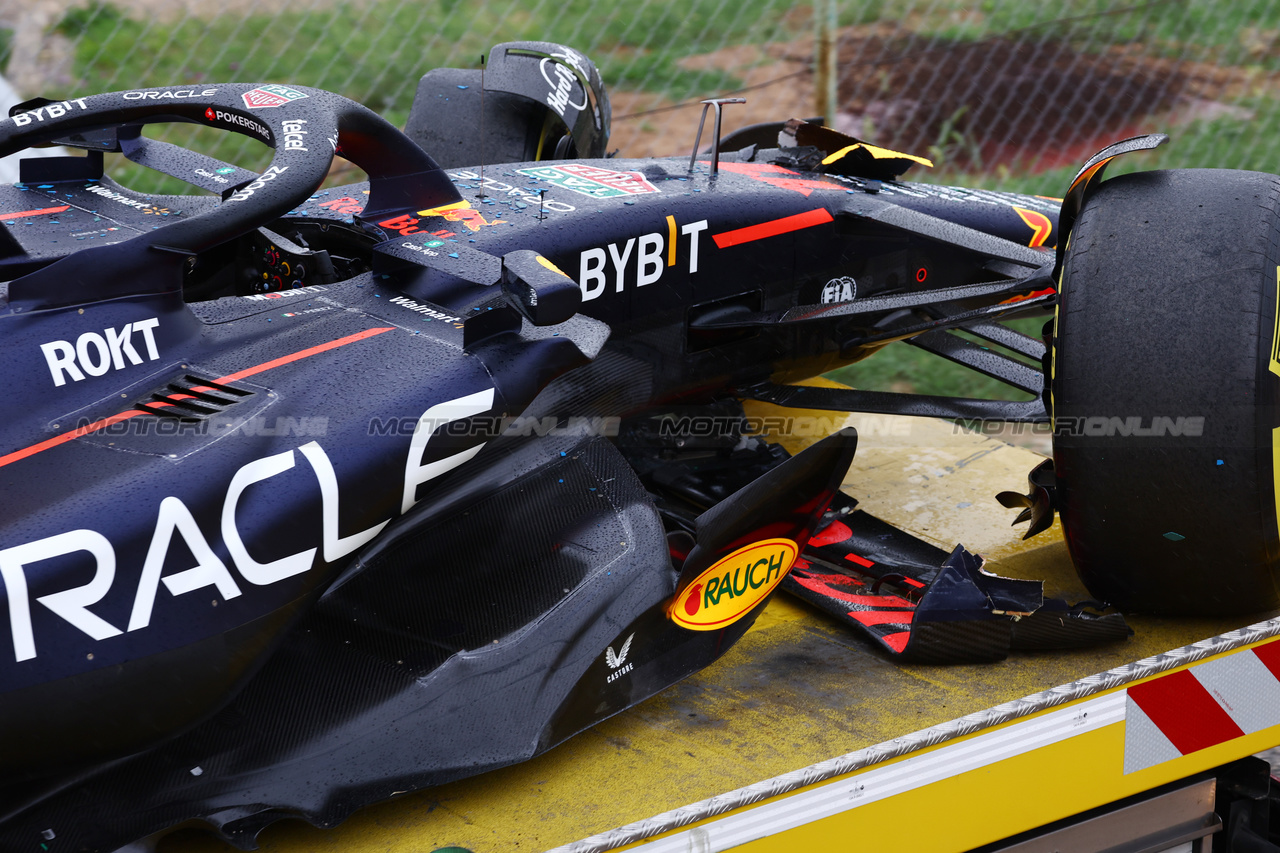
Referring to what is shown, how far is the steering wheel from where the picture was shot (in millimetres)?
2002

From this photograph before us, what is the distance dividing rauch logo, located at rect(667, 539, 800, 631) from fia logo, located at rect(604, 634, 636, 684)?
0.11 meters

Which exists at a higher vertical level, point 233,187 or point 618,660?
point 233,187

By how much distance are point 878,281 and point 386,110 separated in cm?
414

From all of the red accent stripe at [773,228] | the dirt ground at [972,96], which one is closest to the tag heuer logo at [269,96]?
the red accent stripe at [773,228]

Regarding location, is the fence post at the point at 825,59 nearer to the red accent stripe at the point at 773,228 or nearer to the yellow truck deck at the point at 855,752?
the red accent stripe at the point at 773,228

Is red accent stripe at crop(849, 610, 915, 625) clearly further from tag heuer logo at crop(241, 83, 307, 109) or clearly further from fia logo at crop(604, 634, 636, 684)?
tag heuer logo at crop(241, 83, 307, 109)

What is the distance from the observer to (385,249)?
92.0 inches

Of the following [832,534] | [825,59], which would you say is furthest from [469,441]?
[825,59]

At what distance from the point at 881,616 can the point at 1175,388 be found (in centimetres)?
75

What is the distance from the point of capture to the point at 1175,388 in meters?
2.36

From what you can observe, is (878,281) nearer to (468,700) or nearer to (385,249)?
(385,249)

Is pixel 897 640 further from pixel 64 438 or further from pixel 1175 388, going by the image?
pixel 64 438

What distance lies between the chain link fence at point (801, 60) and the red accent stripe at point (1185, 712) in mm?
3811

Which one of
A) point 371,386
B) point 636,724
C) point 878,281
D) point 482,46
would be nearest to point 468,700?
point 636,724
